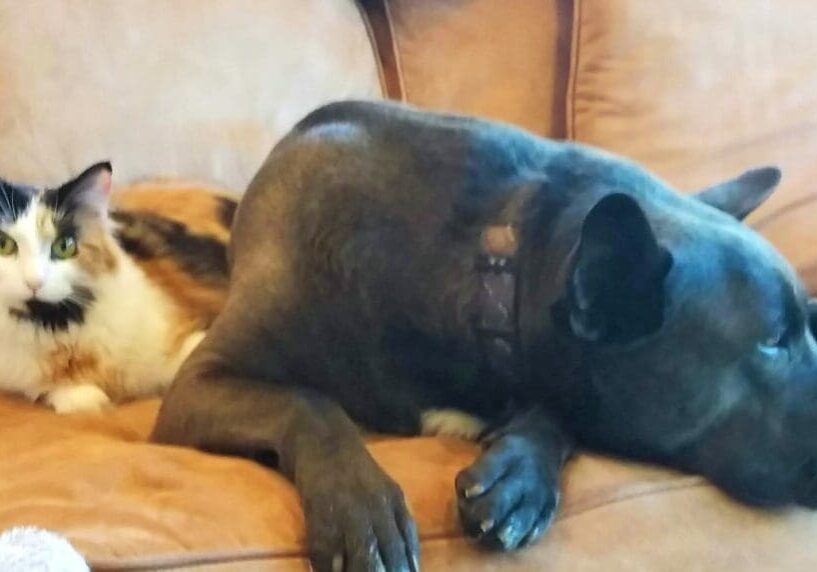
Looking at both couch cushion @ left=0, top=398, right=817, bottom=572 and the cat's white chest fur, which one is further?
the cat's white chest fur

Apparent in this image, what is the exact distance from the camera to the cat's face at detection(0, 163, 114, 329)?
1521 mm

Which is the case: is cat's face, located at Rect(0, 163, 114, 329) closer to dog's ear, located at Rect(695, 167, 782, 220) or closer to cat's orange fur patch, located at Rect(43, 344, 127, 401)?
cat's orange fur patch, located at Rect(43, 344, 127, 401)

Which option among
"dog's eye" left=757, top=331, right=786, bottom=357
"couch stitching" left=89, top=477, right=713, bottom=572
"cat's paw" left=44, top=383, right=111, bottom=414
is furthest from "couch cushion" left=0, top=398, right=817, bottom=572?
"cat's paw" left=44, top=383, right=111, bottom=414

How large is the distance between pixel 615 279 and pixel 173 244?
2.88ft

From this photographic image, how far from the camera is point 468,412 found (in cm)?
127

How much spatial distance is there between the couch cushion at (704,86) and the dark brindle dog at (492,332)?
1.45ft

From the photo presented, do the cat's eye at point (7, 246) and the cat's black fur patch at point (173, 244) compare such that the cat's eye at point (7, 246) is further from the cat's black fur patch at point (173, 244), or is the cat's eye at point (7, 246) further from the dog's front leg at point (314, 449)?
the dog's front leg at point (314, 449)

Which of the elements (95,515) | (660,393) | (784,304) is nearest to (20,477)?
(95,515)

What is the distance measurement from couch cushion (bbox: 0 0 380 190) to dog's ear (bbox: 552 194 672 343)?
2.89 feet

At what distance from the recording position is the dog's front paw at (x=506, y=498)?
1.02 m

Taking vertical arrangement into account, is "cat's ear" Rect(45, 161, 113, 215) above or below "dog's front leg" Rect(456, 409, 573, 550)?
above

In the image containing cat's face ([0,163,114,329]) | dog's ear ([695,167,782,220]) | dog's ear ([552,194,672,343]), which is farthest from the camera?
cat's face ([0,163,114,329])

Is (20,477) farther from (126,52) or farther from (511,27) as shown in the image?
(511,27)

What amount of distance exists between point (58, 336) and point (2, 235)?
A: 0.16 meters
